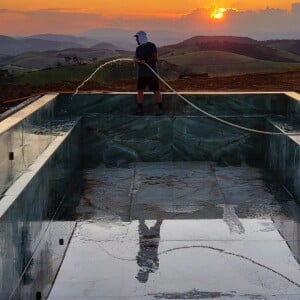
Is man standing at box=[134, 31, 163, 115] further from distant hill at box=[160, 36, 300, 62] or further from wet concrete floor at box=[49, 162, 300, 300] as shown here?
distant hill at box=[160, 36, 300, 62]

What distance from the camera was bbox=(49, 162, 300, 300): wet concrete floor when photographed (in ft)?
18.8

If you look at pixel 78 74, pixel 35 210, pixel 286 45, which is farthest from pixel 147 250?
pixel 286 45

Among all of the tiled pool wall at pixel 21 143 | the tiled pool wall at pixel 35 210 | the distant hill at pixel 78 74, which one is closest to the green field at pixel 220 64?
the distant hill at pixel 78 74

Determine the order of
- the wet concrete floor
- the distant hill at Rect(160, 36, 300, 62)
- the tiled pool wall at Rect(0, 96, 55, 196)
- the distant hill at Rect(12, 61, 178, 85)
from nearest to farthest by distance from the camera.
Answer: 1. the wet concrete floor
2. the tiled pool wall at Rect(0, 96, 55, 196)
3. the distant hill at Rect(12, 61, 178, 85)
4. the distant hill at Rect(160, 36, 300, 62)

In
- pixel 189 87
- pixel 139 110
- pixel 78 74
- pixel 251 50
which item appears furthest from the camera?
pixel 251 50

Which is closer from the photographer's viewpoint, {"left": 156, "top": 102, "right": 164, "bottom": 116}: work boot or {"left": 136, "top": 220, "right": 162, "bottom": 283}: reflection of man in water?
{"left": 136, "top": 220, "right": 162, "bottom": 283}: reflection of man in water

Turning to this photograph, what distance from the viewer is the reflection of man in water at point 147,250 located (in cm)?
608

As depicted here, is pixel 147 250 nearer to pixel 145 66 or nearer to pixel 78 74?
pixel 145 66

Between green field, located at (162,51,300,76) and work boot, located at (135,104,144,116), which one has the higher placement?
work boot, located at (135,104,144,116)

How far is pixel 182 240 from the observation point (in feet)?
22.9

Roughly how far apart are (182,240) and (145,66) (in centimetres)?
506

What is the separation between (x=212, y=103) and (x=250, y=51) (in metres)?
100

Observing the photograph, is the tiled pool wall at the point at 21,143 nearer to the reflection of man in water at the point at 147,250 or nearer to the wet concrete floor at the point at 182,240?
the wet concrete floor at the point at 182,240

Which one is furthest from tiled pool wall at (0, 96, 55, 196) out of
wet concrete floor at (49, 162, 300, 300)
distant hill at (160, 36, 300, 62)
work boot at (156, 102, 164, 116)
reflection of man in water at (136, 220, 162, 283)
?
distant hill at (160, 36, 300, 62)
